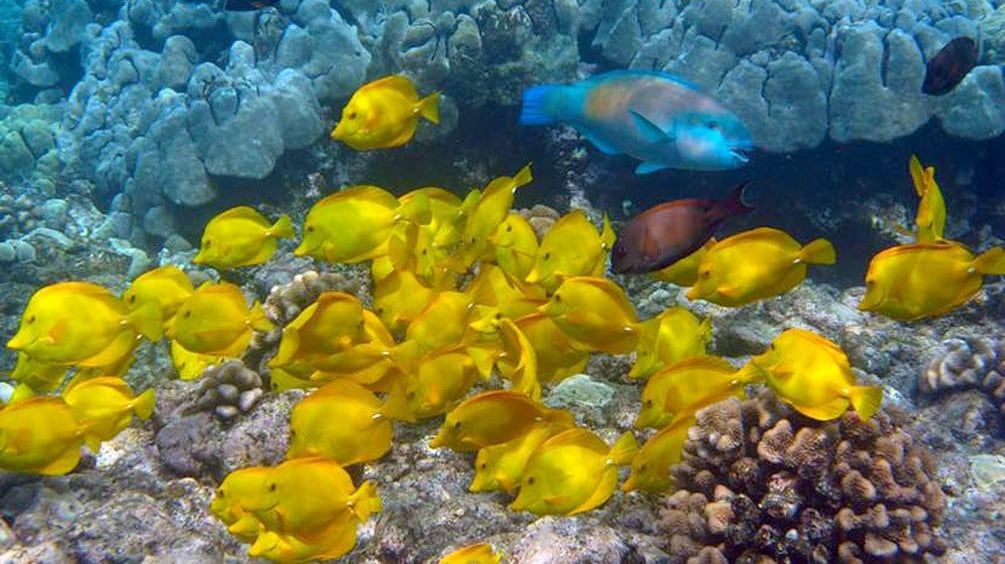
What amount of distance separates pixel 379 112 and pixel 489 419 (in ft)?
6.67

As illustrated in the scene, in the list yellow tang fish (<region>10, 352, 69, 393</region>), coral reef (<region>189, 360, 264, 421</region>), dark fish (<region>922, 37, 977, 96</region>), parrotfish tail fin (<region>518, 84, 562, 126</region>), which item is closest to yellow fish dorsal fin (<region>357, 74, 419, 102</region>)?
parrotfish tail fin (<region>518, 84, 562, 126</region>)

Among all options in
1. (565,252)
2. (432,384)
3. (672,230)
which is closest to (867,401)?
(672,230)

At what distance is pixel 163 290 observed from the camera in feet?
11.6

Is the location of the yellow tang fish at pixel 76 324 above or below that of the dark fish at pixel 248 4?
below

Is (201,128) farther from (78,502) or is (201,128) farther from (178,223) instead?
(78,502)

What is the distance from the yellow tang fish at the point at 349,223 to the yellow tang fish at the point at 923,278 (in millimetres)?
2252

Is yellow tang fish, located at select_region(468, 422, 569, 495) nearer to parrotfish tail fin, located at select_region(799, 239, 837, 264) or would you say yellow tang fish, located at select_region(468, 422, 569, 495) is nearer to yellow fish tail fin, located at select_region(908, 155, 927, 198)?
parrotfish tail fin, located at select_region(799, 239, 837, 264)

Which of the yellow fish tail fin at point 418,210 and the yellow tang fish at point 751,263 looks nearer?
the yellow tang fish at point 751,263

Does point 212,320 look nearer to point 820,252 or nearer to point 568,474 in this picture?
point 568,474

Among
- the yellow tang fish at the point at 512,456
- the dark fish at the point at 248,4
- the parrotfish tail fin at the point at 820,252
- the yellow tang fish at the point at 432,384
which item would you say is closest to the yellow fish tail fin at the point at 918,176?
the parrotfish tail fin at the point at 820,252

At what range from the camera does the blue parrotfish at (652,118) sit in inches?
159

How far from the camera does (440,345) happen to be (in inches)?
129

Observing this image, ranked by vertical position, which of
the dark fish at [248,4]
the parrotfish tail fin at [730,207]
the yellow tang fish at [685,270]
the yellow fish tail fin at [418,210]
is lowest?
the yellow tang fish at [685,270]

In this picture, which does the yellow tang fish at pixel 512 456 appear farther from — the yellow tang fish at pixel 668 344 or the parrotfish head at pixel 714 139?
the parrotfish head at pixel 714 139
